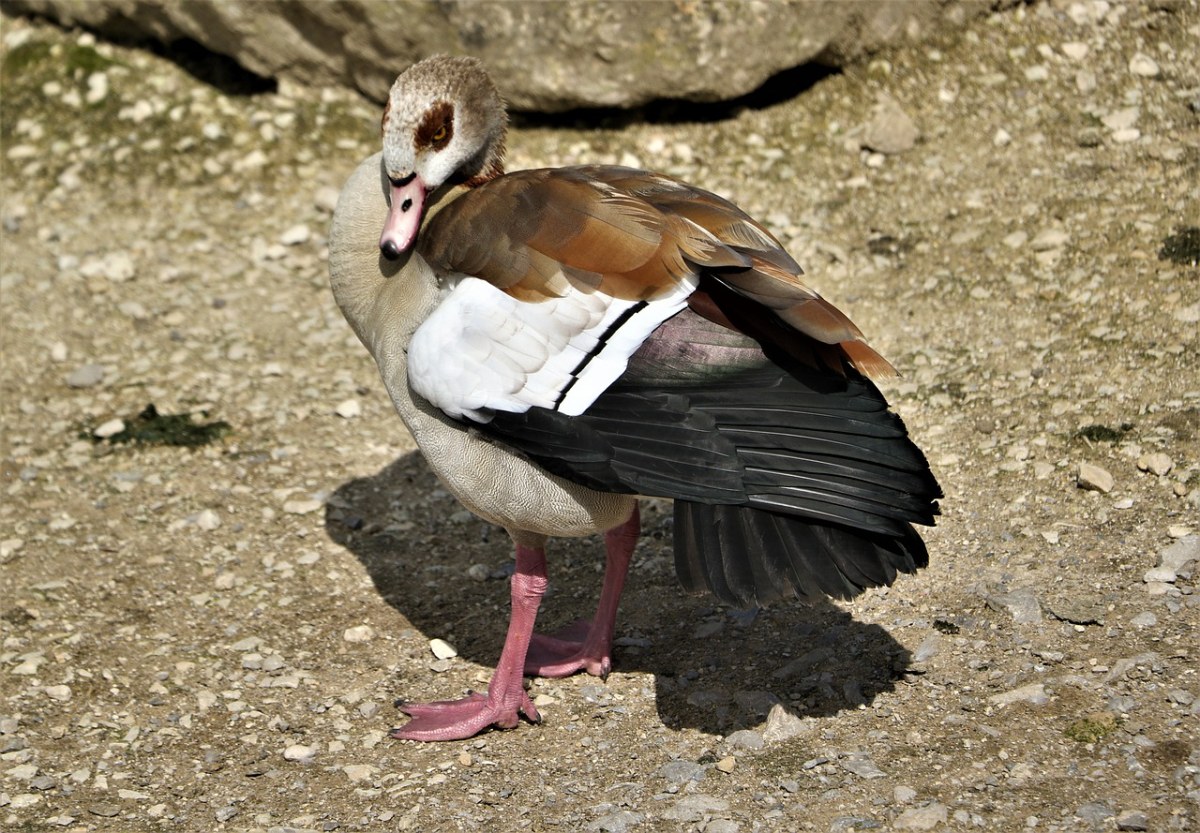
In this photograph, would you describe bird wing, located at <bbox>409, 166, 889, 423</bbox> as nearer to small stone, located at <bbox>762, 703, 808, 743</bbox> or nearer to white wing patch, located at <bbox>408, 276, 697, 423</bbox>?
white wing patch, located at <bbox>408, 276, 697, 423</bbox>

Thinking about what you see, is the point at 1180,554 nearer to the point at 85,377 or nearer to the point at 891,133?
the point at 891,133

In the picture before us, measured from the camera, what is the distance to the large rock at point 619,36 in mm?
6672

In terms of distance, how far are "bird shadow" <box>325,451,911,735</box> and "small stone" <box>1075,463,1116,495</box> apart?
0.99 metres

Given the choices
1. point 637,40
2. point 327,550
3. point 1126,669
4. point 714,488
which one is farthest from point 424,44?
point 1126,669

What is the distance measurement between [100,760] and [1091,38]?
18.4ft

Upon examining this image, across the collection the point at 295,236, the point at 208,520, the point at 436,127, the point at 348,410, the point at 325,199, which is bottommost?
the point at 208,520

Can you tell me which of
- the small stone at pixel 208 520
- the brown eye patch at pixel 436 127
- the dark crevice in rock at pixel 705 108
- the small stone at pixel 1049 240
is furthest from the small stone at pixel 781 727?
the dark crevice in rock at pixel 705 108

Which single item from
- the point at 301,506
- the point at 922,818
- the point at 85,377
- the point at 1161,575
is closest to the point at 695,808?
the point at 922,818

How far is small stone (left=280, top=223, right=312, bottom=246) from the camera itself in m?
6.84

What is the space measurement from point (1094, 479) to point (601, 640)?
1.80 meters

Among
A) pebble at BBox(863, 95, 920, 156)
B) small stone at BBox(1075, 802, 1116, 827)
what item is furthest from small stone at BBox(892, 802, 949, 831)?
pebble at BBox(863, 95, 920, 156)

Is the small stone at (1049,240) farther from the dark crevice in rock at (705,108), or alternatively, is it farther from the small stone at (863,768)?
the small stone at (863,768)

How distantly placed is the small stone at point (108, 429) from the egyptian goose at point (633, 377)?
85.7 inches

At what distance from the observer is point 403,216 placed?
414 centimetres
